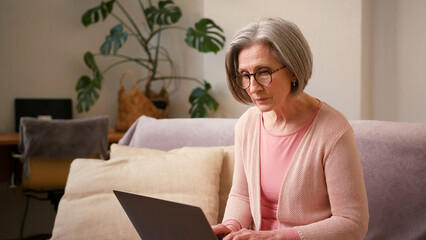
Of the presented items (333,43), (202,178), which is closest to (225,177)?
(202,178)

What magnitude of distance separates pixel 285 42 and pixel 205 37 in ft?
7.53

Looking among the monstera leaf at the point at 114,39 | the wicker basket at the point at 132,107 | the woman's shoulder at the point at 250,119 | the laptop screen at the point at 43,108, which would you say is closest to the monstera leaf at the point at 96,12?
the monstera leaf at the point at 114,39

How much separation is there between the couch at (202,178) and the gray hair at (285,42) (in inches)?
16.6

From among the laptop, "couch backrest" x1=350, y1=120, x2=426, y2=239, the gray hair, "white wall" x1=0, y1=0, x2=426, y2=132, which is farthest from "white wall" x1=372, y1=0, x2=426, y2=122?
the laptop

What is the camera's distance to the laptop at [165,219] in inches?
37.0

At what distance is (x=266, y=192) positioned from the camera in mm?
1295

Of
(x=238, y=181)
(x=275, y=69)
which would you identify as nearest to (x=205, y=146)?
(x=238, y=181)

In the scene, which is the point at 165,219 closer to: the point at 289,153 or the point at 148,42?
the point at 289,153

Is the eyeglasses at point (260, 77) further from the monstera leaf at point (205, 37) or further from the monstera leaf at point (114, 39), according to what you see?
the monstera leaf at point (114, 39)

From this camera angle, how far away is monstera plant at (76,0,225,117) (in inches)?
136

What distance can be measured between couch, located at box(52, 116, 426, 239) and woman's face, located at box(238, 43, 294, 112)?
0.43m

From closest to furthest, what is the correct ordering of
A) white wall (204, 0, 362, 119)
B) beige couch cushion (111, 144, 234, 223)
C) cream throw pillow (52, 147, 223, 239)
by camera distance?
cream throw pillow (52, 147, 223, 239)
beige couch cushion (111, 144, 234, 223)
white wall (204, 0, 362, 119)

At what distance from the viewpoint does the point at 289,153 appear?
1.25 m

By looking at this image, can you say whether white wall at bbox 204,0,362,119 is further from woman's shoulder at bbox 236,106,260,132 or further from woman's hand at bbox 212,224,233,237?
woman's hand at bbox 212,224,233,237
